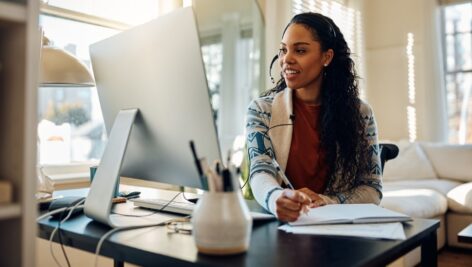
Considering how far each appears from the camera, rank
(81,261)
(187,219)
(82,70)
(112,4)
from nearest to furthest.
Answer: (187,219)
(82,70)
(81,261)
(112,4)

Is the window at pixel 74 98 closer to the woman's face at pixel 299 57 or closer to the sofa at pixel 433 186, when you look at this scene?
the woman's face at pixel 299 57

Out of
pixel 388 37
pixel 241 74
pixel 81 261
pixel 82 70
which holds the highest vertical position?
pixel 388 37

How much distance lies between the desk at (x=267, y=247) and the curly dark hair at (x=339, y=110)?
39cm

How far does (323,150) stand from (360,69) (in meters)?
3.31

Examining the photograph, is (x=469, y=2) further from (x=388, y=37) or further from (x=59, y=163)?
(x=59, y=163)

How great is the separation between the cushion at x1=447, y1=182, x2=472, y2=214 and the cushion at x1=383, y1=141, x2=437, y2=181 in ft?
1.84

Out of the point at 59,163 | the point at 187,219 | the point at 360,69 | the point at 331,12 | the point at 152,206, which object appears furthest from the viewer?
the point at 360,69

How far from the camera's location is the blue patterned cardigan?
4.03 feet

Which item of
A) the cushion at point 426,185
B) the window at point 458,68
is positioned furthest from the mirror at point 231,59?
the window at point 458,68

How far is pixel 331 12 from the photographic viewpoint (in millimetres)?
4074

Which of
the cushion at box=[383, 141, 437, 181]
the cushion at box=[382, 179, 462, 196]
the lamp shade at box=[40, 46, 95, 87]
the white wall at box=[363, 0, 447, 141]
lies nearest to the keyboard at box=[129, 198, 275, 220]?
the lamp shade at box=[40, 46, 95, 87]

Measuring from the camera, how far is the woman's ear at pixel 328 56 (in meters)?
1.53

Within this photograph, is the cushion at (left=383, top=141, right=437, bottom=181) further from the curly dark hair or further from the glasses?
the glasses

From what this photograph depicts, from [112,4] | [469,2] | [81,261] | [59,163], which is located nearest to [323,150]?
[81,261]
